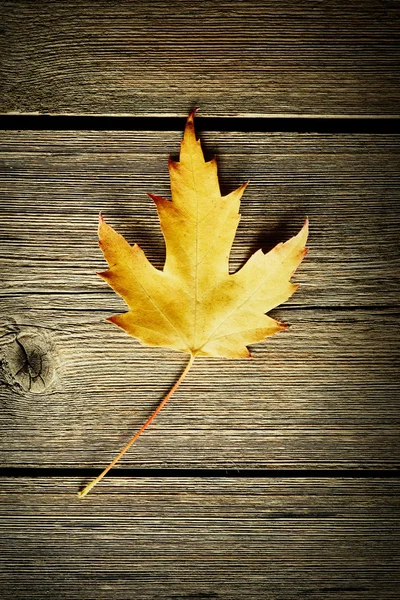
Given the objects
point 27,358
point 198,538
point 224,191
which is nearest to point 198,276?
point 224,191

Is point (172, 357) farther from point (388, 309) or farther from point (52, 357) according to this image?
point (388, 309)

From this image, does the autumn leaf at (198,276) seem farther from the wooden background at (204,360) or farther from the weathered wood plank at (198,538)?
the weathered wood plank at (198,538)

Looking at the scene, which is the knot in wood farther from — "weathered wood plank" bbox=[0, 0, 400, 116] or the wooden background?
"weathered wood plank" bbox=[0, 0, 400, 116]

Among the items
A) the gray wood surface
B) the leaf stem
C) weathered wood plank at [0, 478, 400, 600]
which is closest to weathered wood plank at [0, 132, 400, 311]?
the gray wood surface

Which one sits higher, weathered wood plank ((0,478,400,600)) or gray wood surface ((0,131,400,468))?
gray wood surface ((0,131,400,468))

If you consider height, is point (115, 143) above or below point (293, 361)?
above

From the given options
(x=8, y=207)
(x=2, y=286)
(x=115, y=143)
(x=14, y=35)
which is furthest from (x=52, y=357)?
(x=14, y=35)

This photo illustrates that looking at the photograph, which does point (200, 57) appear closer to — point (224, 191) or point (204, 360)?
point (224, 191)
